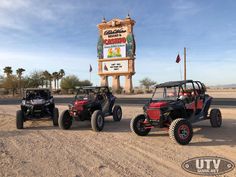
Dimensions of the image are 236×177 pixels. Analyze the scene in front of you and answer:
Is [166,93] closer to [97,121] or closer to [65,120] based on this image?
[97,121]

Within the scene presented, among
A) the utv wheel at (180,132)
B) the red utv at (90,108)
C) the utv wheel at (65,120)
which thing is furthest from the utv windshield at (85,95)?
the utv wheel at (180,132)

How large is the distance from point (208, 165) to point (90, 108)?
19.8 ft

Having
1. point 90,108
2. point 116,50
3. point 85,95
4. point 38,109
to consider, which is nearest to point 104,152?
point 90,108

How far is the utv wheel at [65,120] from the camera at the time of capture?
10.6 meters

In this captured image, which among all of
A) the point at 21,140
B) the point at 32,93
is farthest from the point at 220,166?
the point at 32,93

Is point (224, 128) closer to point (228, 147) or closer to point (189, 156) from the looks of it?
point (228, 147)

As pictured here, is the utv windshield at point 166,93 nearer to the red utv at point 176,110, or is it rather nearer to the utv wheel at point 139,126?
the red utv at point 176,110

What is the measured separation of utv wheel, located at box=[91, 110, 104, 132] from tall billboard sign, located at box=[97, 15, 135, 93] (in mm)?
40775

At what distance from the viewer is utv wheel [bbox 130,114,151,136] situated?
8845 millimetres

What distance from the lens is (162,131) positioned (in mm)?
9758

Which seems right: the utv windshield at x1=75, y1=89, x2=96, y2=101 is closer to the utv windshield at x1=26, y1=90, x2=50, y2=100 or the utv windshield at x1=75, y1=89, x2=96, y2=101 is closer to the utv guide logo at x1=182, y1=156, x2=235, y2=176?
the utv windshield at x1=26, y1=90, x2=50, y2=100

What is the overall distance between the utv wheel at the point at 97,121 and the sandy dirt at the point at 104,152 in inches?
11.5

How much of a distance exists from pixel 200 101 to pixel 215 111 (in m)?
1.17

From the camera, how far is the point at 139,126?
899 cm
